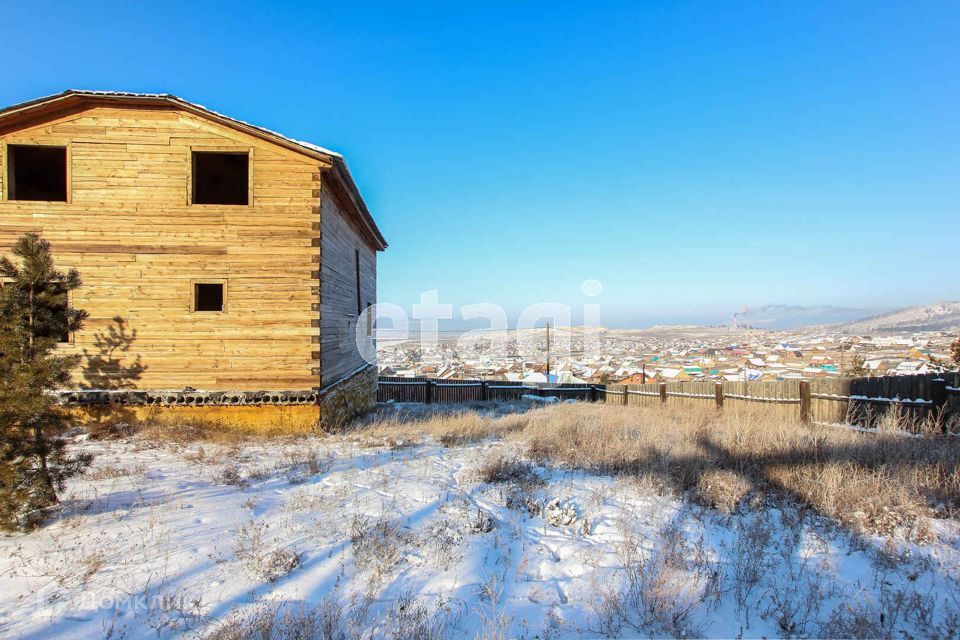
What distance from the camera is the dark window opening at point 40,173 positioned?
11102mm

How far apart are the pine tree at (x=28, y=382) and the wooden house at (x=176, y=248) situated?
509 cm

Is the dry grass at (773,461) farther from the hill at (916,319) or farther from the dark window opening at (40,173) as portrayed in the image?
the hill at (916,319)

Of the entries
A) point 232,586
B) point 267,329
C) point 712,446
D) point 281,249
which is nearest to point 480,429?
point 712,446

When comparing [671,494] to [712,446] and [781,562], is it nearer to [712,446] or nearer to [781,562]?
[781,562]

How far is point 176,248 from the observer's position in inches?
372

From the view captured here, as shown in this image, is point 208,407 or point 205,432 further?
point 208,407

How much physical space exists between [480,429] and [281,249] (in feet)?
19.8

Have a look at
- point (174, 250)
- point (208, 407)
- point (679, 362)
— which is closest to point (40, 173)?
point (174, 250)

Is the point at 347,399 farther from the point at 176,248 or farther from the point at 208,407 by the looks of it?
the point at 176,248

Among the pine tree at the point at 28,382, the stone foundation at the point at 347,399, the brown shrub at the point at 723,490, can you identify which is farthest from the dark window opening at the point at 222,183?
the brown shrub at the point at 723,490

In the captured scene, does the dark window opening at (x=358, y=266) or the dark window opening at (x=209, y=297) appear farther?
the dark window opening at (x=358, y=266)

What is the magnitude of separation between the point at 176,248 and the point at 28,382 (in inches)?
253

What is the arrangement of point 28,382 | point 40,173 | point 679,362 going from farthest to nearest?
1. point 679,362
2. point 40,173
3. point 28,382

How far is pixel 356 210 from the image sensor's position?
12.7 metres
